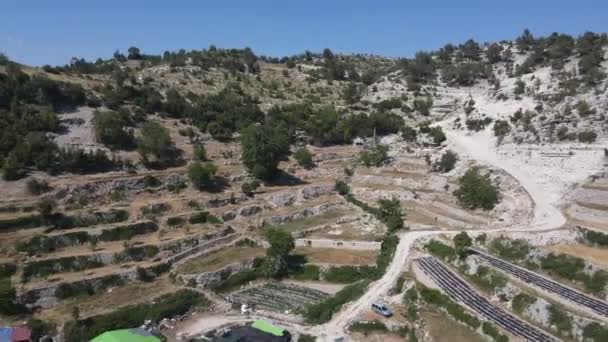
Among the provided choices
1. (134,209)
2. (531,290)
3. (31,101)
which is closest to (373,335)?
(531,290)

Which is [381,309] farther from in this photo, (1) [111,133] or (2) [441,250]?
(1) [111,133]

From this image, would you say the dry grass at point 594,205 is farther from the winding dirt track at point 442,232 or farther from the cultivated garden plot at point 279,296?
the cultivated garden plot at point 279,296

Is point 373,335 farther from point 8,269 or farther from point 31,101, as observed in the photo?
→ point 31,101

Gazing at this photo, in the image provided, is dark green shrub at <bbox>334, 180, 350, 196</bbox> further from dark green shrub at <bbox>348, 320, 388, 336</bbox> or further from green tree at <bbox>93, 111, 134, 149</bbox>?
dark green shrub at <bbox>348, 320, 388, 336</bbox>

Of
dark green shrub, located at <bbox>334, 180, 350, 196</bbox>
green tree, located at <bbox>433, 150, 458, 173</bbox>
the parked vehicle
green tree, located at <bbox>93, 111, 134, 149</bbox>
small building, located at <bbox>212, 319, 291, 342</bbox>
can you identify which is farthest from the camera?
green tree, located at <bbox>433, 150, 458, 173</bbox>

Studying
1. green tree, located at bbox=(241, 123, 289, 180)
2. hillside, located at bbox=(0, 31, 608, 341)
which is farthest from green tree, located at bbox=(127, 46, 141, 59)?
green tree, located at bbox=(241, 123, 289, 180)

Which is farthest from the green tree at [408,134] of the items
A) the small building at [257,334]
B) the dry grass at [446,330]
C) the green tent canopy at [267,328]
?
the small building at [257,334]
